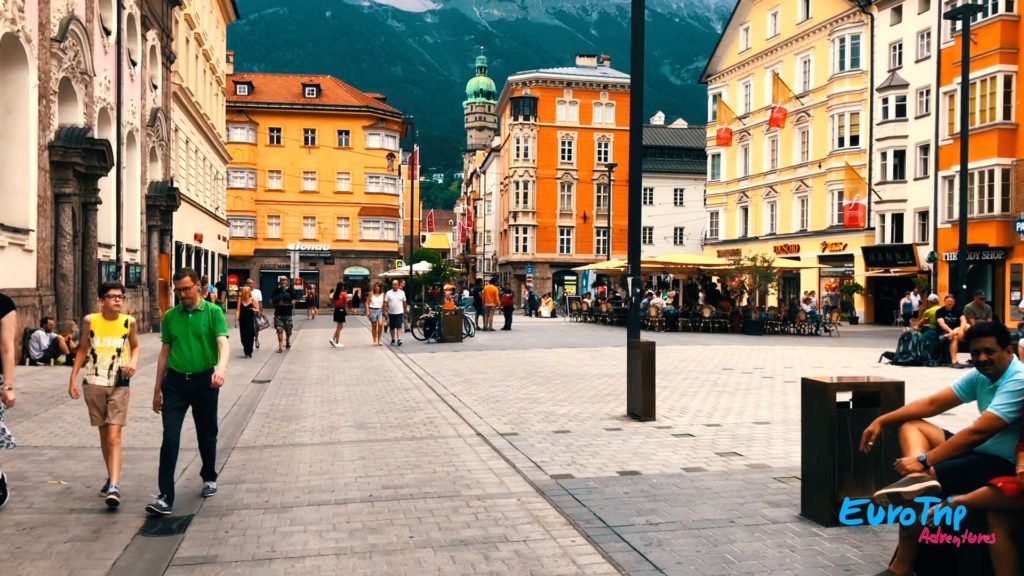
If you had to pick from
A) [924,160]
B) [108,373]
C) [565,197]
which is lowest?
[108,373]

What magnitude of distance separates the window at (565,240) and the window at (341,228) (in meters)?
18.7

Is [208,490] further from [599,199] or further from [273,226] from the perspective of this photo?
[599,199]

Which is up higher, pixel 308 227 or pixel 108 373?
pixel 308 227

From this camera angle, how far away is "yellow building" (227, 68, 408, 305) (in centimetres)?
6556

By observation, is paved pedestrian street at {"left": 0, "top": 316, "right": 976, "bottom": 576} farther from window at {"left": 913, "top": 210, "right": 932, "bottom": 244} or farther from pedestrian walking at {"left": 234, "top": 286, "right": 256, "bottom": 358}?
window at {"left": 913, "top": 210, "right": 932, "bottom": 244}

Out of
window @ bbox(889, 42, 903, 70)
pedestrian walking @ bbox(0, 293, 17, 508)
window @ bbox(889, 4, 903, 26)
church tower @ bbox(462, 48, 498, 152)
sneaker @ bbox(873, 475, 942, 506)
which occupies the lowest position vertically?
sneaker @ bbox(873, 475, 942, 506)

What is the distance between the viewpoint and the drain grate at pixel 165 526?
616 centimetres

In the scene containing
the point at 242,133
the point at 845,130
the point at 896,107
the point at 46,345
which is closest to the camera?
the point at 46,345

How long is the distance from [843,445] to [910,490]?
1527 mm

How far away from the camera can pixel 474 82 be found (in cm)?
15775

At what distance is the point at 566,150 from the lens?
77.2 metres

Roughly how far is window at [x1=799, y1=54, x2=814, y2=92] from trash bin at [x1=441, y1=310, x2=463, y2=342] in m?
28.5

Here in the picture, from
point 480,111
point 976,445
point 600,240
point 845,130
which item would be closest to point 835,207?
point 845,130

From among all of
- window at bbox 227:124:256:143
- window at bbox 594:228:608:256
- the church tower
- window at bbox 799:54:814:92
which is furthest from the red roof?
the church tower
